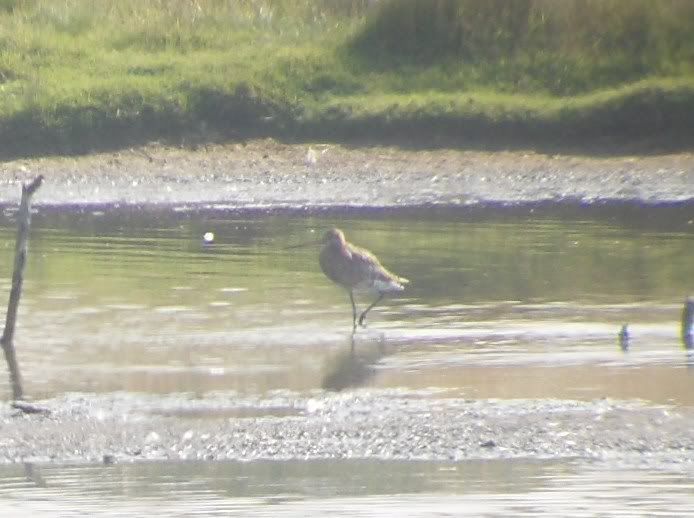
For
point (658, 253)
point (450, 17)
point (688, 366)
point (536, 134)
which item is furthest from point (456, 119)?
point (688, 366)

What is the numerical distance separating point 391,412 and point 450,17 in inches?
566

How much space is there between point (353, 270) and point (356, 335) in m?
0.88

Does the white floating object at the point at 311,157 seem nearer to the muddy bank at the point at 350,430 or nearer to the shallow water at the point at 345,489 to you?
the muddy bank at the point at 350,430

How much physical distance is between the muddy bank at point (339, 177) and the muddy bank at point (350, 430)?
934 cm

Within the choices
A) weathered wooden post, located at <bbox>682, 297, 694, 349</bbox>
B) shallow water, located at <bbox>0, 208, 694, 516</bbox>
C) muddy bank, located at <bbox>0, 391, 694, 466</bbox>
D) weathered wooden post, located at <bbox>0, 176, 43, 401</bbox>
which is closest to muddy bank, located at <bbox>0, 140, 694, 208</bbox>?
shallow water, located at <bbox>0, 208, 694, 516</bbox>

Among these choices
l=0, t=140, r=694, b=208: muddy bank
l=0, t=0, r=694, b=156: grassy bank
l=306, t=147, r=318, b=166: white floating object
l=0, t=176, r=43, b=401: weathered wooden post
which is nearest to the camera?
l=0, t=176, r=43, b=401: weathered wooden post

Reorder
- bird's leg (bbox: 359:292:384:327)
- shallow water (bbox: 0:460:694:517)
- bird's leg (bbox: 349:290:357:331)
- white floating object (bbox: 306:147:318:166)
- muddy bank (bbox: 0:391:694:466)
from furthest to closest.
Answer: white floating object (bbox: 306:147:318:166)
bird's leg (bbox: 359:292:384:327)
bird's leg (bbox: 349:290:357:331)
muddy bank (bbox: 0:391:694:466)
shallow water (bbox: 0:460:694:517)

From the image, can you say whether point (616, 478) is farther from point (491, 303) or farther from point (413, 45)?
point (413, 45)

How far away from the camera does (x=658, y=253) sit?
50.4ft

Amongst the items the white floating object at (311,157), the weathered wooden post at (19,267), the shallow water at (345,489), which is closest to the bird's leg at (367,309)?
the weathered wooden post at (19,267)

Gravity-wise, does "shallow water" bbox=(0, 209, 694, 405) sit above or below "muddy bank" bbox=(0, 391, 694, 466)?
above

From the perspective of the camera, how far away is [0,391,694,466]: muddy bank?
8.70 m

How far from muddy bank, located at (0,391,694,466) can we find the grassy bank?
11.8 metres

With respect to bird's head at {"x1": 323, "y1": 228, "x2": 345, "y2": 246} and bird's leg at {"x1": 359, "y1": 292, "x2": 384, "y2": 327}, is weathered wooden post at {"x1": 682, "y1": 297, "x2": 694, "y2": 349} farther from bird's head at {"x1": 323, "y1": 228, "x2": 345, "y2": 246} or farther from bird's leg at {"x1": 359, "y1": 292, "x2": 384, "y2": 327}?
bird's head at {"x1": 323, "y1": 228, "x2": 345, "y2": 246}
